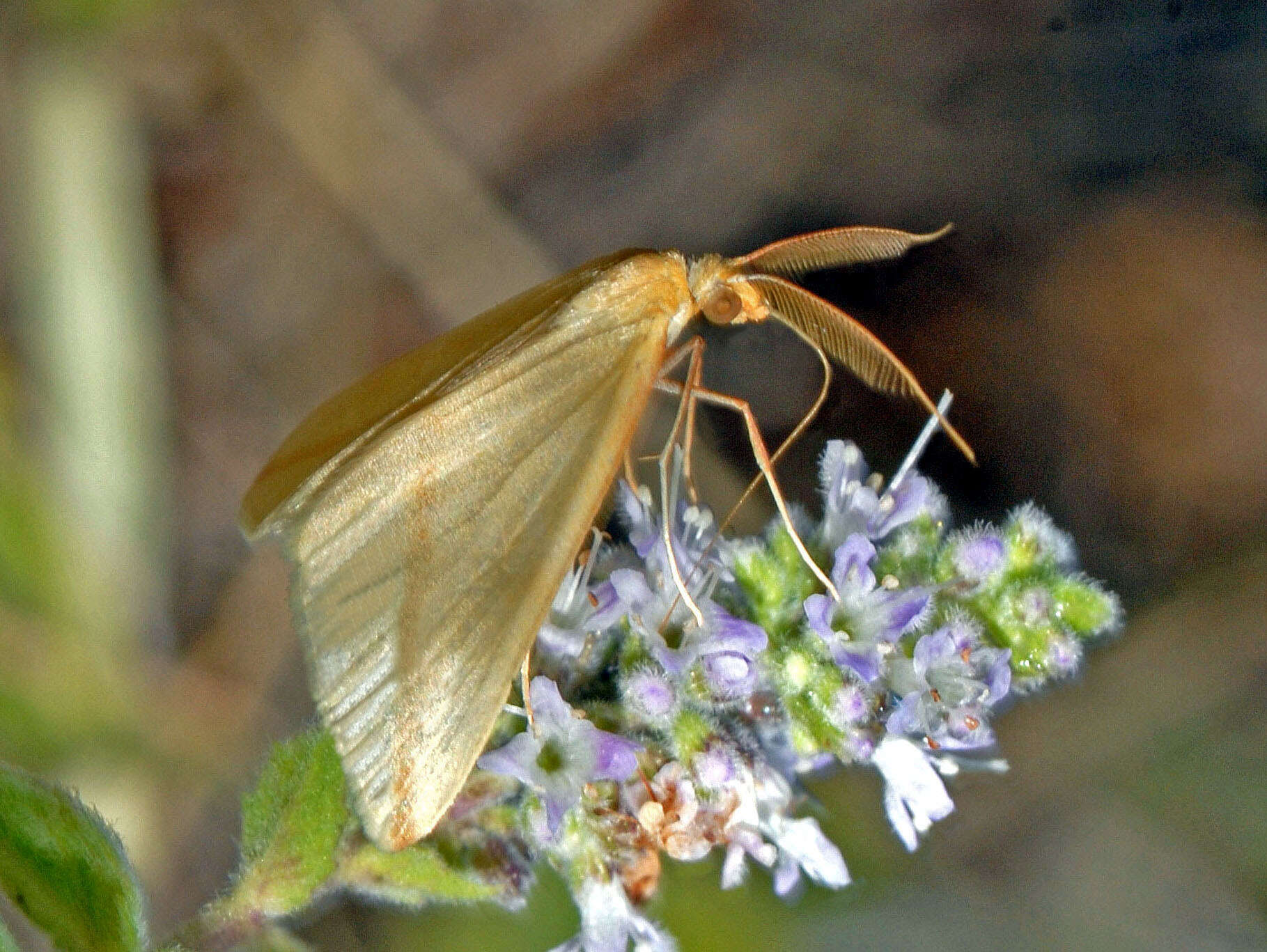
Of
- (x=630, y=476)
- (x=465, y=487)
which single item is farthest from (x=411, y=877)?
(x=630, y=476)

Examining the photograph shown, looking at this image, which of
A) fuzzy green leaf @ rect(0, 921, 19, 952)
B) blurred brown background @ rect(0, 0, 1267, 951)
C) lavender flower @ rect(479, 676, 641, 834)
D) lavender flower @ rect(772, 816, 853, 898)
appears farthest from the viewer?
blurred brown background @ rect(0, 0, 1267, 951)

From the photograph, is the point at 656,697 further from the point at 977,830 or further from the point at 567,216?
the point at 567,216

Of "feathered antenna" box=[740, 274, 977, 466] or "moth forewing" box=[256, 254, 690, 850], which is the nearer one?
"moth forewing" box=[256, 254, 690, 850]

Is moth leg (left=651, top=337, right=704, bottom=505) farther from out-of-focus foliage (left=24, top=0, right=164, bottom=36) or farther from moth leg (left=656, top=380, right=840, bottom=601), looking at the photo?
out-of-focus foliage (left=24, top=0, right=164, bottom=36)

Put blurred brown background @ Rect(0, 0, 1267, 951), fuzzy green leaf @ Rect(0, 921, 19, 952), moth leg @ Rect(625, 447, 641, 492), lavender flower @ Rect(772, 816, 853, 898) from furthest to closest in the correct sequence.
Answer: blurred brown background @ Rect(0, 0, 1267, 951)
moth leg @ Rect(625, 447, 641, 492)
lavender flower @ Rect(772, 816, 853, 898)
fuzzy green leaf @ Rect(0, 921, 19, 952)

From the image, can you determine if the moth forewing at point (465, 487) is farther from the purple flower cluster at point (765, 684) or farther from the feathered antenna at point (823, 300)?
the purple flower cluster at point (765, 684)

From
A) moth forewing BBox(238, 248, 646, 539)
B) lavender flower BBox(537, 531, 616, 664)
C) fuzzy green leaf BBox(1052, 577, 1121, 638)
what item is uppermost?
moth forewing BBox(238, 248, 646, 539)

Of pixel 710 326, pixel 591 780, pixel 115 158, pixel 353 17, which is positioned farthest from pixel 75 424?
pixel 591 780

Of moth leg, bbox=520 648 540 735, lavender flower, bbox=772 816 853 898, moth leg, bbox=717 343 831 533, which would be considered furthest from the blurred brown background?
moth leg, bbox=520 648 540 735
